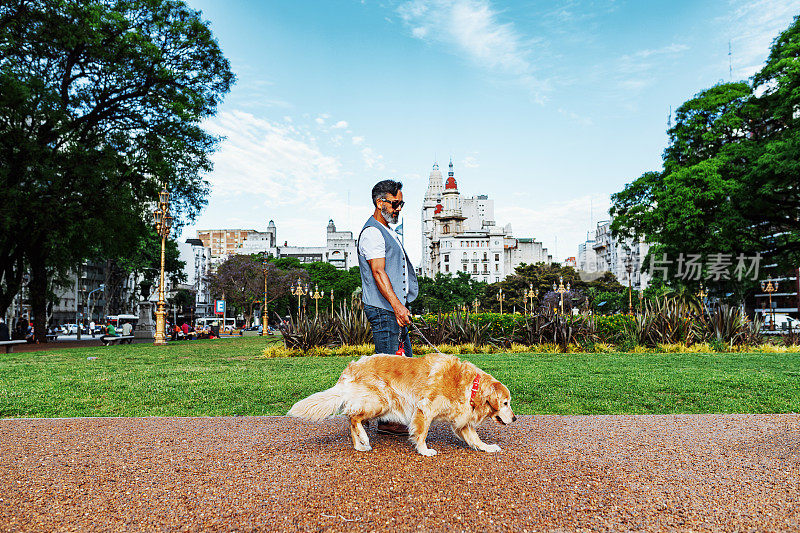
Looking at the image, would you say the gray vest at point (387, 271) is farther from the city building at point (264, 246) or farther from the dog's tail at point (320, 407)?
the city building at point (264, 246)

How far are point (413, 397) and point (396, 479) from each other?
0.68m

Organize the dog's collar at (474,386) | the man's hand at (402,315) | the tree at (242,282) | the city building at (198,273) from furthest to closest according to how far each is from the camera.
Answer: the city building at (198,273)
the tree at (242,282)
the man's hand at (402,315)
the dog's collar at (474,386)

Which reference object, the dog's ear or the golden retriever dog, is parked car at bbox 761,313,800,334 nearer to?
the dog's ear

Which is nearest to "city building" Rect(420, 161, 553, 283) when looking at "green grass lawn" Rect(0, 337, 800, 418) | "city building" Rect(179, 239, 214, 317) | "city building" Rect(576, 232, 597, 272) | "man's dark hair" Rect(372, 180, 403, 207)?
"city building" Rect(576, 232, 597, 272)

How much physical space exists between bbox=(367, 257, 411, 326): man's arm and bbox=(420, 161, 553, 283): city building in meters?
109

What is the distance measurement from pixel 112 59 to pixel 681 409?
2213cm

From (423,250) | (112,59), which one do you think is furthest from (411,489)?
(423,250)

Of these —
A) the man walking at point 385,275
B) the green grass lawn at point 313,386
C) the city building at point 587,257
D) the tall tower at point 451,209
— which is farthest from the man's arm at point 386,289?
the city building at point 587,257

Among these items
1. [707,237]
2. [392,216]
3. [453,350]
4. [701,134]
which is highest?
[701,134]

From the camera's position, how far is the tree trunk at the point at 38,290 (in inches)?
869

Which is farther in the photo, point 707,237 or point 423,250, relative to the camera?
point 423,250

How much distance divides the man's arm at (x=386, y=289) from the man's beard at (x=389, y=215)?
432mm

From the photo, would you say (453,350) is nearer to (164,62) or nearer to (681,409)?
(681,409)

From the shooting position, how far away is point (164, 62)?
22.2 metres
